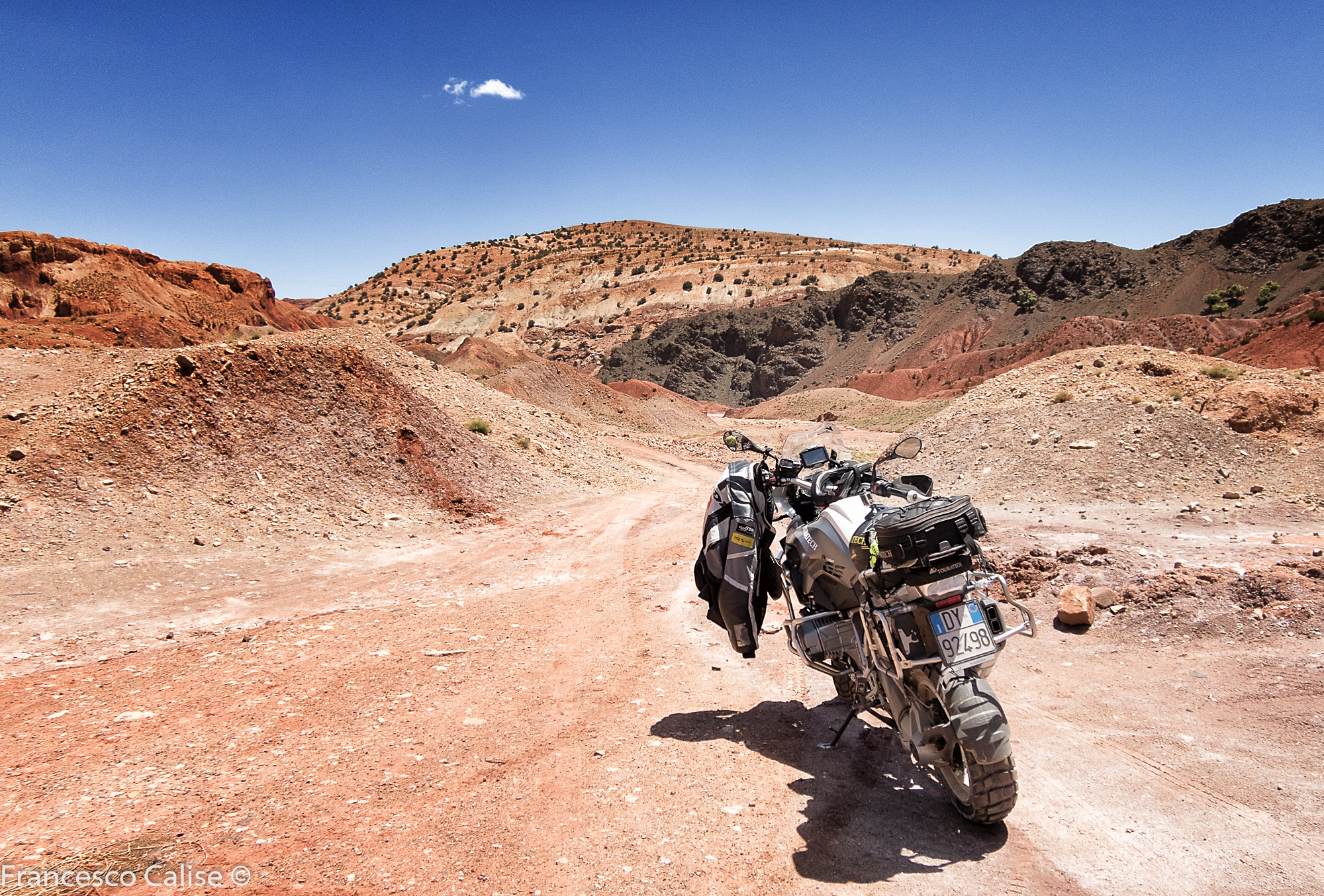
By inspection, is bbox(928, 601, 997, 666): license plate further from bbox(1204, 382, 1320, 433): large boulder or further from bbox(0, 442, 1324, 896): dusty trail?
bbox(1204, 382, 1320, 433): large boulder

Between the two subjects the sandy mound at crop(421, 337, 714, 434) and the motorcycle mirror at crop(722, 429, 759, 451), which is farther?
the sandy mound at crop(421, 337, 714, 434)

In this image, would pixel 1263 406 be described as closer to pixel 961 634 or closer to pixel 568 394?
pixel 961 634

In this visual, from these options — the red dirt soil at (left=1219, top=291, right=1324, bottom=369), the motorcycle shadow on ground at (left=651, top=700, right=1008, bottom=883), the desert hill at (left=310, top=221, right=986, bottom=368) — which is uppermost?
the desert hill at (left=310, top=221, right=986, bottom=368)

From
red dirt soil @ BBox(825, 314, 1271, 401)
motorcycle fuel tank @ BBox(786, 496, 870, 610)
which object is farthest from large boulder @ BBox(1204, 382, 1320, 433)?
red dirt soil @ BBox(825, 314, 1271, 401)

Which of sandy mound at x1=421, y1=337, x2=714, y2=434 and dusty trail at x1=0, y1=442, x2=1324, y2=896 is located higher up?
sandy mound at x1=421, y1=337, x2=714, y2=434

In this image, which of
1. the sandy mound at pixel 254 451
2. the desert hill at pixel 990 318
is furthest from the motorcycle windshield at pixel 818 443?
the desert hill at pixel 990 318

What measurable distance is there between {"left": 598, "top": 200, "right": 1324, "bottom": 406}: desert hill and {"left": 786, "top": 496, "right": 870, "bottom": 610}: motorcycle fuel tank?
3895 centimetres

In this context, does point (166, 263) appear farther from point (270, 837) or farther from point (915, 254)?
point (915, 254)

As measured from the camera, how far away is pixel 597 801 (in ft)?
12.5

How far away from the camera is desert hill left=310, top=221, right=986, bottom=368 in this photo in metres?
71.6

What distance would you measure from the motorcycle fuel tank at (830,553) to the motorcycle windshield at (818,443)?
0.72 m

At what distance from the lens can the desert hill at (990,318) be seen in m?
42.4

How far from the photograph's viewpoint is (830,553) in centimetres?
414

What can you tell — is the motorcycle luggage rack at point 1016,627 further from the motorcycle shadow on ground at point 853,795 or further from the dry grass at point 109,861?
the dry grass at point 109,861
